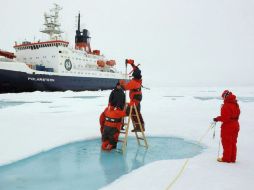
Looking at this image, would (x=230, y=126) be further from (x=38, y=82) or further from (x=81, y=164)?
(x=38, y=82)

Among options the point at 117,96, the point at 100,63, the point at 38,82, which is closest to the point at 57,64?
the point at 38,82

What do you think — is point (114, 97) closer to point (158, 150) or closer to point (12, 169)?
point (158, 150)

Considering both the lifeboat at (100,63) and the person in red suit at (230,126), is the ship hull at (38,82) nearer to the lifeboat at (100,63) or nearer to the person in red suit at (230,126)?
the lifeboat at (100,63)

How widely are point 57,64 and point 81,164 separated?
27.8m

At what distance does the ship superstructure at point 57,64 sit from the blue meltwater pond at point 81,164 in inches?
880

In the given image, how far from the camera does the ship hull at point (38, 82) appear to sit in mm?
25719

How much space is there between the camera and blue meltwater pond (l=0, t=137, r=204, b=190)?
3721 millimetres

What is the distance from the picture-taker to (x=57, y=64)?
102 ft

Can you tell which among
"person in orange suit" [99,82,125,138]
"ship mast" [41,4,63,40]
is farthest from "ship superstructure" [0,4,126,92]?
"person in orange suit" [99,82,125,138]

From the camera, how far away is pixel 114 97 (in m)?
5.73

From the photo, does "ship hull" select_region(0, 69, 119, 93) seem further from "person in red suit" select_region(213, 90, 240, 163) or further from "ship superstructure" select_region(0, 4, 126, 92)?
"person in red suit" select_region(213, 90, 240, 163)

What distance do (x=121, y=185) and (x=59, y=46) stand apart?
1178 inches

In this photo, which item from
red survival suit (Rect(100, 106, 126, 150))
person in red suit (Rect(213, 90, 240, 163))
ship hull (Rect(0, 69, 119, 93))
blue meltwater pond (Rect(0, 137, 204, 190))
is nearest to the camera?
blue meltwater pond (Rect(0, 137, 204, 190))

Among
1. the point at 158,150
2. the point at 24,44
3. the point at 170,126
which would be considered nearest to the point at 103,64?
the point at 24,44
